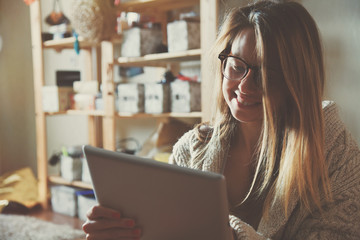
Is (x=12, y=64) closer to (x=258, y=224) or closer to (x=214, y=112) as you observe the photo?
(x=214, y=112)

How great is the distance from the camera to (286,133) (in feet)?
3.24

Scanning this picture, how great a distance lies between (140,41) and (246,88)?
1392mm

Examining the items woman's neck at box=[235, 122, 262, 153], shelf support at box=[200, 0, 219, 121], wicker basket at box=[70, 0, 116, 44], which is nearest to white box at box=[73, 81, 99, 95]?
wicker basket at box=[70, 0, 116, 44]

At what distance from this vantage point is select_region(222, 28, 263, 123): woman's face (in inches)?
37.1

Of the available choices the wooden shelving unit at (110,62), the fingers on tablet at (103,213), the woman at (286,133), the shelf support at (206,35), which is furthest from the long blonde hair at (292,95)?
the shelf support at (206,35)

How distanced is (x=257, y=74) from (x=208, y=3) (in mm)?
1130

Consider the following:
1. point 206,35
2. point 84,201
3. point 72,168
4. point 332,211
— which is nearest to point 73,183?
point 72,168

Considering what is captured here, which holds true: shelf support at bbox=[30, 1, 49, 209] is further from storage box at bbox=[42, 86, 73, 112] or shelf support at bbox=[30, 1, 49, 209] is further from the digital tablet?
the digital tablet

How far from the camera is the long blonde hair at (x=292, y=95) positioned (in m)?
0.88

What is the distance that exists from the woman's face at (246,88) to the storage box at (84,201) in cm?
170

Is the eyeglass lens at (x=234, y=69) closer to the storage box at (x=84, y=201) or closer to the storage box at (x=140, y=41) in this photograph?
the storage box at (x=140, y=41)

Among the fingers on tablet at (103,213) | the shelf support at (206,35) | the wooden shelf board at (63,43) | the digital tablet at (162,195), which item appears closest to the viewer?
the digital tablet at (162,195)

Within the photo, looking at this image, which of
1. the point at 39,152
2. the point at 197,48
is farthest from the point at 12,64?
the point at 197,48

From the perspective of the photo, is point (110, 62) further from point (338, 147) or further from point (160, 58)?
point (338, 147)
